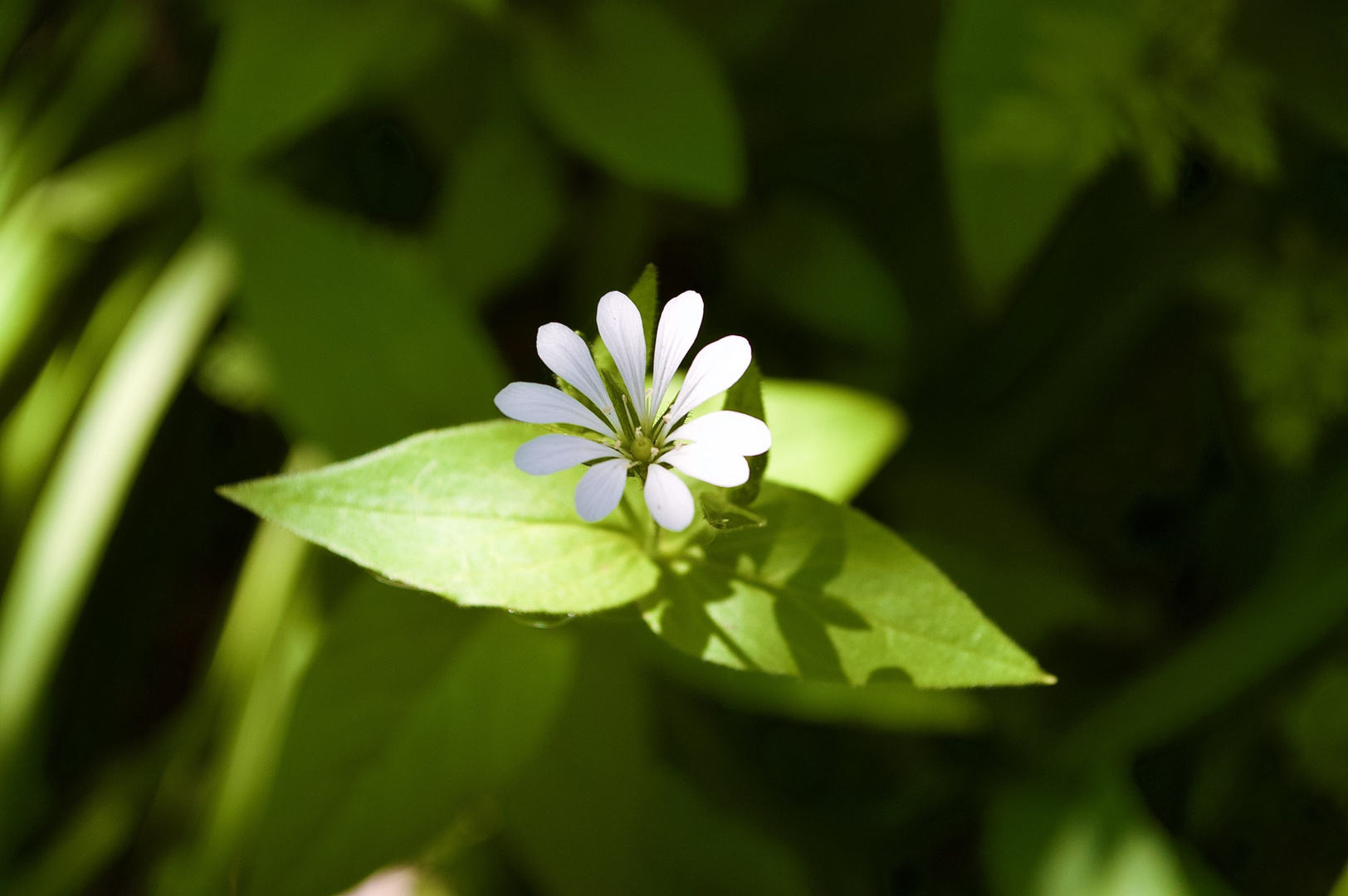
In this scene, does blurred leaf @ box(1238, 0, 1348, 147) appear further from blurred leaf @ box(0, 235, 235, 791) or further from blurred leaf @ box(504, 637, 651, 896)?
blurred leaf @ box(0, 235, 235, 791)

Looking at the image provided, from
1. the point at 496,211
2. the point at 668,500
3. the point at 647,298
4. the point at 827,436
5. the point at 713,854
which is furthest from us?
the point at 496,211

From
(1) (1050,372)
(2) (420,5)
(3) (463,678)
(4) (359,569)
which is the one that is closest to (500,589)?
(3) (463,678)

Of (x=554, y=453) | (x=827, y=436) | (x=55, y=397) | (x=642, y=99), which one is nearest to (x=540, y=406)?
(x=554, y=453)

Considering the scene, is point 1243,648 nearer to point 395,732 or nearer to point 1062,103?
point 1062,103

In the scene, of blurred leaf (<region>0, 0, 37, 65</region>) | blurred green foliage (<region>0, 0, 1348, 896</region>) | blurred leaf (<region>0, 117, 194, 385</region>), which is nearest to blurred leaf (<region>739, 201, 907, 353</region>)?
blurred green foliage (<region>0, 0, 1348, 896</region>)

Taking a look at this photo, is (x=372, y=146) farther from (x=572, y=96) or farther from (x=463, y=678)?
(x=463, y=678)

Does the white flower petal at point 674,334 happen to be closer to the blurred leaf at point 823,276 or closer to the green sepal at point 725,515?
the green sepal at point 725,515
